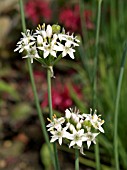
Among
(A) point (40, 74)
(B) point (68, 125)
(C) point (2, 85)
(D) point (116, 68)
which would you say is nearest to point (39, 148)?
(C) point (2, 85)

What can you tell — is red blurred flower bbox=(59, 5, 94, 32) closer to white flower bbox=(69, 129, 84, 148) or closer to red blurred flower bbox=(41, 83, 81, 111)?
red blurred flower bbox=(41, 83, 81, 111)

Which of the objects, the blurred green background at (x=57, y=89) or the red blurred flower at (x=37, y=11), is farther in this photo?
the red blurred flower at (x=37, y=11)

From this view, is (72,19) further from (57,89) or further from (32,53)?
(32,53)

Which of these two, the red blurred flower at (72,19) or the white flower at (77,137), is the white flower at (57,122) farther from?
the red blurred flower at (72,19)

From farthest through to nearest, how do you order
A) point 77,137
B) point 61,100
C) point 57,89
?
point 57,89 < point 61,100 < point 77,137

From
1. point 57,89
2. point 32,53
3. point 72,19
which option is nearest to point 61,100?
point 57,89

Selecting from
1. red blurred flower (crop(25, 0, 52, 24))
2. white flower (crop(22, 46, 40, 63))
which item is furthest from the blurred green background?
white flower (crop(22, 46, 40, 63))

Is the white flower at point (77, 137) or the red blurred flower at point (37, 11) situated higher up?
the red blurred flower at point (37, 11)

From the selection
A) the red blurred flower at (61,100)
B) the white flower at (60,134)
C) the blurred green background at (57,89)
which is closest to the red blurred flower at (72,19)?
the blurred green background at (57,89)
